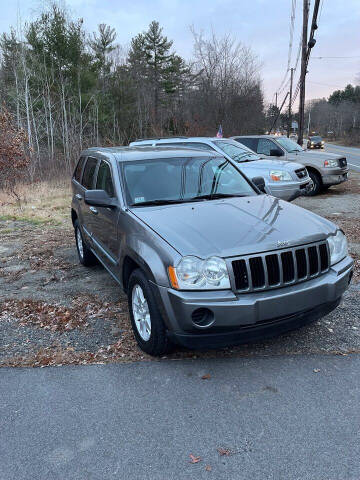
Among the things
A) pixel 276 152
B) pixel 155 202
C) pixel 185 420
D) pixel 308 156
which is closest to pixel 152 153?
pixel 155 202

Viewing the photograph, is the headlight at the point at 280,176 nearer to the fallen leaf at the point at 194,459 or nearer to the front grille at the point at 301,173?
the front grille at the point at 301,173

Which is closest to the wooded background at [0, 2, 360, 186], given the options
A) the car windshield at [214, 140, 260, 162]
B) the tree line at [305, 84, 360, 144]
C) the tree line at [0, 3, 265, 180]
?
the tree line at [0, 3, 265, 180]

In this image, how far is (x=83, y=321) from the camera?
13.9ft

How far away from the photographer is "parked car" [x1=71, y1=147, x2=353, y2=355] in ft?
9.53

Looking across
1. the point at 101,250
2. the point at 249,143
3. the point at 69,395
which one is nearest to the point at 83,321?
the point at 101,250

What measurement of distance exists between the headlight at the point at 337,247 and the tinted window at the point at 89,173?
307 cm

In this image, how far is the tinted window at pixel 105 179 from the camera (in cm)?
434

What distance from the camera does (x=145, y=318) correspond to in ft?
11.3

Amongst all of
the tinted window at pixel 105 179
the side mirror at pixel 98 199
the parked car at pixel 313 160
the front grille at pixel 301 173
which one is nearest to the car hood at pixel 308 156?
the parked car at pixel 313 160

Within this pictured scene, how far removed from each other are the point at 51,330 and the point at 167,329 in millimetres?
1596

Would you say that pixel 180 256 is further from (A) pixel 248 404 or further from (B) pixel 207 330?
(A) pixel 248 404

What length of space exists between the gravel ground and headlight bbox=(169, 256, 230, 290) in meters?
0.88

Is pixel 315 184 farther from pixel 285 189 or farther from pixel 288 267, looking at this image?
pixel 288 267

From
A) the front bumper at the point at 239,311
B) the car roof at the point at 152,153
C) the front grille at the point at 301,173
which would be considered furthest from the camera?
the front grille at the point at 301,173
